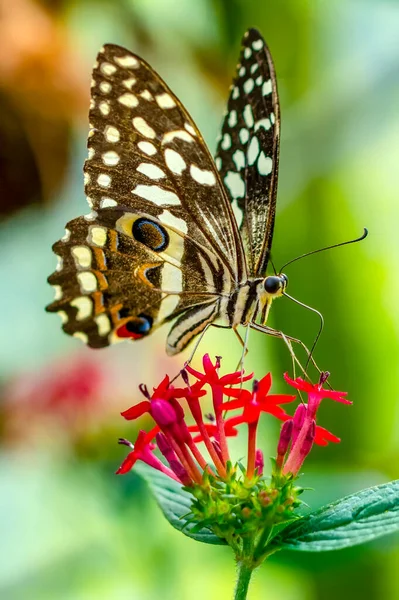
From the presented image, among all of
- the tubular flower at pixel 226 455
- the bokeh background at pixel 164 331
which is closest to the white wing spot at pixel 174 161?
the tubular flower at pixel 226 455

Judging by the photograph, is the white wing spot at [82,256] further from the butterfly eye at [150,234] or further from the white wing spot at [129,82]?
the white wing spot at [129,82]

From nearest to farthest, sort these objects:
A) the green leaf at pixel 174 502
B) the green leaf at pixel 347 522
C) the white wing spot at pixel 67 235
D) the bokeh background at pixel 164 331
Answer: the green leaf at pixel 347 522, the green leaf at pixel 174 502, the white wing spot at pixel 67 235, the bokeh background at pixel 164 331

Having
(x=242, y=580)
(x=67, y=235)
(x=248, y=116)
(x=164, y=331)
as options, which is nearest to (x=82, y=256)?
(x=67, y=235)

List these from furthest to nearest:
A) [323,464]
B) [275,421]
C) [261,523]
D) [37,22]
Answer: [37,22]
[275,421]
[323,464]
[261,523]

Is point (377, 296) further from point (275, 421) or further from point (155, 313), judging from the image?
point (155, 313)

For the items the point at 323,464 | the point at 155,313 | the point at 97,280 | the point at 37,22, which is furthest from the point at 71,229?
the point at 37,22
